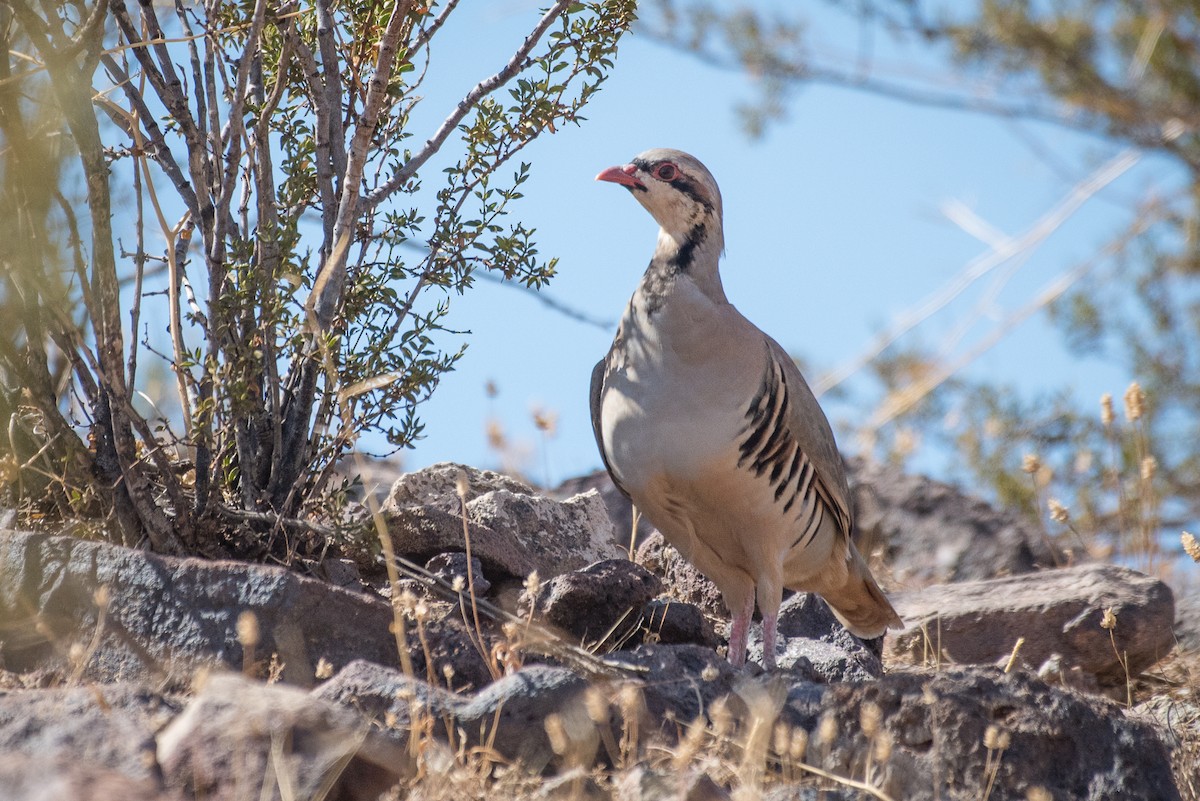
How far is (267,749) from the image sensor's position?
2.73m

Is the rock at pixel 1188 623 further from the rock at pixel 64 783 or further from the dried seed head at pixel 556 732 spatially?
the rock at pixel 64 783

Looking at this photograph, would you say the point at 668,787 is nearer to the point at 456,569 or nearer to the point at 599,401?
the point at 456,569

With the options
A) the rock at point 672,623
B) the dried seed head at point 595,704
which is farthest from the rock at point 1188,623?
the dried seed head at point 595,704

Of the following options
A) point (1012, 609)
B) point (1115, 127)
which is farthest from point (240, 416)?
point (1115, 127)

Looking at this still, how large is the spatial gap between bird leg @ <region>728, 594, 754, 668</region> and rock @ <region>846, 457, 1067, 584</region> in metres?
2.21

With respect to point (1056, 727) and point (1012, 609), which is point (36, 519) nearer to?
point (1056, 727)

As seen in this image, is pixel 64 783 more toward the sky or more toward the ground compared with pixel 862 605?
more toward the ground

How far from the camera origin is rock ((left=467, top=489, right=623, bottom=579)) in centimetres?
501

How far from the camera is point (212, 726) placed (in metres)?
2.78

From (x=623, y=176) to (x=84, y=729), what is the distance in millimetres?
2802

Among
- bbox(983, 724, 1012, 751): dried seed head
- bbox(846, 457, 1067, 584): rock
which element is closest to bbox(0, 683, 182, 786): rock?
bbox(983, 724, 1012, 751): dried seed head

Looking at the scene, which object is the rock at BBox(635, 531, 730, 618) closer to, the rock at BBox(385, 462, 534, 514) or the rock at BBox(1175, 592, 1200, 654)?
the rock at BBox(385, 462, 534, 514)

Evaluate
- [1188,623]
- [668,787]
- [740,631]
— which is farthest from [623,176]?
[1188,623]

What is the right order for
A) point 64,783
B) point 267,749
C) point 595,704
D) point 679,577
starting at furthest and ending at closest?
point 679,577
point 595,704
point 267,749
point 64,783
